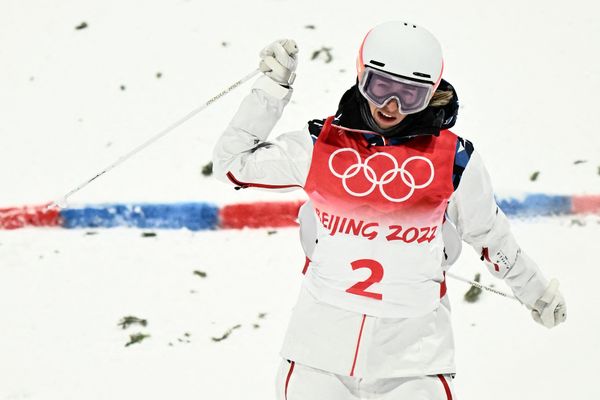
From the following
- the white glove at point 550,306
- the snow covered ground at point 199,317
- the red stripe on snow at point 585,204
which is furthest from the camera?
the red stripe on snow at point 585,204

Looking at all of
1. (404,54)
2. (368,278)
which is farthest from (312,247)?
(404,54)

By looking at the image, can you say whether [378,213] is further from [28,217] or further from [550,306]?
[28,217]

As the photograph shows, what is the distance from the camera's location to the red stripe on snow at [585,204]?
5.00m

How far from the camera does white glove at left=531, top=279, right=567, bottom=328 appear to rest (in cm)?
326

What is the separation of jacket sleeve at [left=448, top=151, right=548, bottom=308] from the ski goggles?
0.26 m

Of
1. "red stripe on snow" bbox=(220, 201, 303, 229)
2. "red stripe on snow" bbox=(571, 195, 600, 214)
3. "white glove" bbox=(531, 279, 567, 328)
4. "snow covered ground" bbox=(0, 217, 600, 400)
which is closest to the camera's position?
"white glove" bbox=(531, 279, 567, 328)

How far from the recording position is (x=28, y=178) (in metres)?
5.16

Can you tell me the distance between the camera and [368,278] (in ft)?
9.62

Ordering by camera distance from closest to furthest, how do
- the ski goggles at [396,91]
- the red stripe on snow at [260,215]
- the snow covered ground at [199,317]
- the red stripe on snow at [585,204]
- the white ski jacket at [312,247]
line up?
the ski goggles at [396,91] → the white ski jacket at [312,247] → the snow covered ground at [199,317] → the red stripe on snow at [260,215] → the red stripe on snow at [585,204]

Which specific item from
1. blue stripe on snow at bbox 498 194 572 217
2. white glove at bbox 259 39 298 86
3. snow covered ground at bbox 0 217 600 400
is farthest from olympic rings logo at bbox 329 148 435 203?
blue stripe on snow at bbox 498 194 572 217

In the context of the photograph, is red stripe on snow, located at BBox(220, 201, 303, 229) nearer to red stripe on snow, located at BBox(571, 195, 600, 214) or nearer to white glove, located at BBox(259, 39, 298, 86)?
red stripe on snow, located at BBox(571, 195, 600, 214)

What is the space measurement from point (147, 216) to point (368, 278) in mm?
2222

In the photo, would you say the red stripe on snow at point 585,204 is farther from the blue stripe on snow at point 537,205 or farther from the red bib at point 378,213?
the red bib at point 378,213

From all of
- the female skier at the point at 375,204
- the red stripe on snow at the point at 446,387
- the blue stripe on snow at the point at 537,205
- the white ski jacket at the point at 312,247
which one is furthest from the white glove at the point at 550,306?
the blue stripe on snow at the point at 537,205
